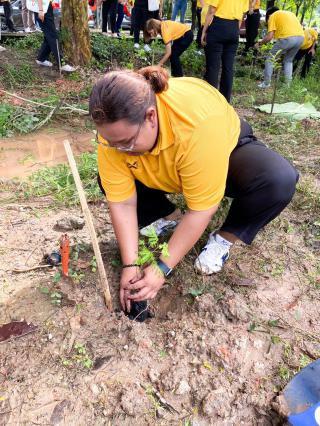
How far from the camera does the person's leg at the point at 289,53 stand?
23.6 feet

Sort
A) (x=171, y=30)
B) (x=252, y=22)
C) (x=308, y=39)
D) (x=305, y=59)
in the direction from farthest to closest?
(x=305, y=59) → (x=252, y=22) → (x=308, y=39) → (x=171, y=30)

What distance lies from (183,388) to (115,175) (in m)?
0.98

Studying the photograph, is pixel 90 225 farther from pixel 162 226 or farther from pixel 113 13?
pixel 113 13

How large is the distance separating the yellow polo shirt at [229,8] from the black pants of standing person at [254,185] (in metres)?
3.41

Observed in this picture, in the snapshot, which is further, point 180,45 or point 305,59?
point 305,59

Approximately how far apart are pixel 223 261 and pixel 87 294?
30.5 inches

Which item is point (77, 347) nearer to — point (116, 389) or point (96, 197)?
point (116, 389)

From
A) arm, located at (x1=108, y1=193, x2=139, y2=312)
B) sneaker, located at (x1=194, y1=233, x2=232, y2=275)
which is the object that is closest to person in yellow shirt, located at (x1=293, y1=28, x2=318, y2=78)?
sneaker, located at (x1=194, y1=233, x2=232, y2=275)

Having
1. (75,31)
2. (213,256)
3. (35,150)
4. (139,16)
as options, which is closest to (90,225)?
(213,256)

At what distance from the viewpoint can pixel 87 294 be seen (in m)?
2.02

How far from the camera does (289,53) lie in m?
7.59

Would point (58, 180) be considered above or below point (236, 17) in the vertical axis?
below

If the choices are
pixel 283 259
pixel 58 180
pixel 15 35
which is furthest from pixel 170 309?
pixel 15 35

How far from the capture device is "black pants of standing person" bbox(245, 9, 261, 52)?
894 cm
